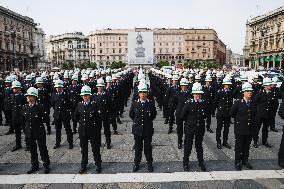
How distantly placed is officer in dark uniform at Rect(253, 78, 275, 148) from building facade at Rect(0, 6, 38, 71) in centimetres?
5912

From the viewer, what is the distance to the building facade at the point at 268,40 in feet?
219

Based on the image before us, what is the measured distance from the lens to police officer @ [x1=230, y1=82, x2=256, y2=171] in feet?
24.3

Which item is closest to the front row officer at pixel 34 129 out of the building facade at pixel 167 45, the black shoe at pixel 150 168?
the black shoe at pixel 150 168

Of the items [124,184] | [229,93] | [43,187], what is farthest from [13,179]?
[229,93]

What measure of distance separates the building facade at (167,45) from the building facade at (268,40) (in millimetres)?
37039

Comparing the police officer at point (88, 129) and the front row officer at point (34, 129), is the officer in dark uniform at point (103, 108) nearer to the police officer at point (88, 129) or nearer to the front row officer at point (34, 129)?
the police officer at point (88, 129)

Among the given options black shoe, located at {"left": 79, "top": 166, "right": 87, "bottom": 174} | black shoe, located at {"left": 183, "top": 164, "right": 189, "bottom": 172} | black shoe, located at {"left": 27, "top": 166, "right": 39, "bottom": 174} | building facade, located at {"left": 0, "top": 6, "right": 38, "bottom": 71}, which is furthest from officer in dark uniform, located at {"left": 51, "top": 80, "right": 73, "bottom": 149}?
building facade, located at {"left": 0, "top": 6, "right": 38, "bottom": 71}

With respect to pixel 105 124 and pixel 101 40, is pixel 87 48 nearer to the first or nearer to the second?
pixel 101 40

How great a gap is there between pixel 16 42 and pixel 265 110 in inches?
2988

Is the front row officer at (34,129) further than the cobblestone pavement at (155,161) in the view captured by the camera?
Yes

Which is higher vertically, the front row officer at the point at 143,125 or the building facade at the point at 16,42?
the building facade at the point at 16,42

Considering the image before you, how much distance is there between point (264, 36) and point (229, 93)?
240ft

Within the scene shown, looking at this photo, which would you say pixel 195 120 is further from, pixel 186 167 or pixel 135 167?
pixel 135 167

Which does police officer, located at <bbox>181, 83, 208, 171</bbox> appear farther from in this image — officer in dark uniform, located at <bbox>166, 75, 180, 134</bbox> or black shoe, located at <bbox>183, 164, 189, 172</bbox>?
officer in dark uniform, located at <bbox>166, 75, 180, 134</bbox>
